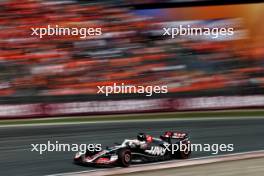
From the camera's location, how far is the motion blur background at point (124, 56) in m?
19.2

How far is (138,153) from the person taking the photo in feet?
31.2

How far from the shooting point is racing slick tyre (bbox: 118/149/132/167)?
358 inches

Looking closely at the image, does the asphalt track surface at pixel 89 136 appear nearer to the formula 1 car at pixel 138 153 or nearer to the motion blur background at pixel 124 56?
the formula 1 car at pixel 138 153

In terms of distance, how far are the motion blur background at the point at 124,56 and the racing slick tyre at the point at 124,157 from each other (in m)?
9.55

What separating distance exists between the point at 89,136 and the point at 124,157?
15.6 feet

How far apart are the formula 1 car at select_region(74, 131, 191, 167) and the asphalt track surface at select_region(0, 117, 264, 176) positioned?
0.25 metres

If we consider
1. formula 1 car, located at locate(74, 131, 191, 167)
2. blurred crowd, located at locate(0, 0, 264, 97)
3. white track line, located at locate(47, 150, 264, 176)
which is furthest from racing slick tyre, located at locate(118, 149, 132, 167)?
blurred crowd, located at locate(0, 0, 264, 97)

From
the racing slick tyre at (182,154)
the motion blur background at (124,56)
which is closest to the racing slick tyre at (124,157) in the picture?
the racing slick tyre at (182,154)

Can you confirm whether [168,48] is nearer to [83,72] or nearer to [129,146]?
[83,72]

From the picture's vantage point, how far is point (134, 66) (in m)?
21.0

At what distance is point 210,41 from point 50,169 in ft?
47.7

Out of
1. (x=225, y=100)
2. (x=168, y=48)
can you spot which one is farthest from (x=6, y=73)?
(x=225, y=100)

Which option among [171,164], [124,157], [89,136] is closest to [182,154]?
[171,164]

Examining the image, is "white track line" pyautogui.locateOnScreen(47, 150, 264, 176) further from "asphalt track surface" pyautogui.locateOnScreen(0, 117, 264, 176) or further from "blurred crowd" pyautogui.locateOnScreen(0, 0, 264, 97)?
"blurred crowd" pyautogui.locateOnScreen(0, 0, 264, 97)
